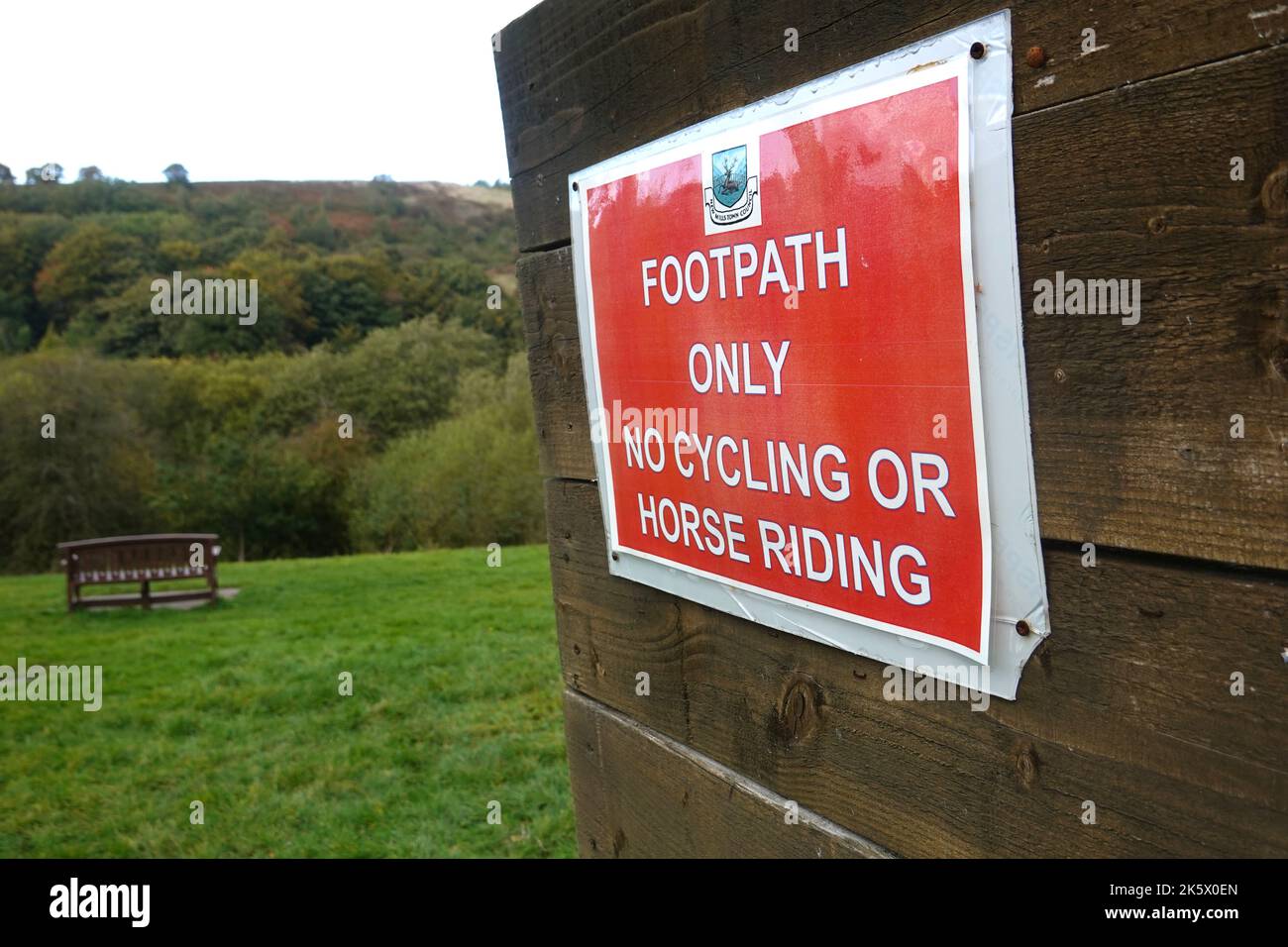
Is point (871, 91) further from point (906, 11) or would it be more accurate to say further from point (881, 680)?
point (881, 680)

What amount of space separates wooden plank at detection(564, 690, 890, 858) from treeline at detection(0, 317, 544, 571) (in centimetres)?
2444

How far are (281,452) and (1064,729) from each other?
35470 mm

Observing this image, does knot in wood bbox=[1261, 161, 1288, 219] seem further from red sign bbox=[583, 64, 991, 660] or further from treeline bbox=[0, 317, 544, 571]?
treeline bbox=[0, 317, 544, 571]

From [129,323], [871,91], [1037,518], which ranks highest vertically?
[129,323]

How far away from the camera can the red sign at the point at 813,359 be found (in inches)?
46.9

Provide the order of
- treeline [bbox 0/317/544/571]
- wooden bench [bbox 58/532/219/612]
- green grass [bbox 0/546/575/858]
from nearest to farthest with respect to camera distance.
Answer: green grass [bbox 0/546/575/858], wooden bench [bbox 58/532/219/612], treeline [bbox 0/317/544/571]

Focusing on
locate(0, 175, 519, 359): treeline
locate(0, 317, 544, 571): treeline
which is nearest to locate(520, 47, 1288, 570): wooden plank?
locate(0, 317, 544, 571): treeline

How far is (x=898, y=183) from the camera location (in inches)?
47.6

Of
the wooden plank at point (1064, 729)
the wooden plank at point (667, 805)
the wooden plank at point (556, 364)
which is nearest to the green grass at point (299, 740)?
the wooden plank at point (667, 805)

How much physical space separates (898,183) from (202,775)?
5.92 metres

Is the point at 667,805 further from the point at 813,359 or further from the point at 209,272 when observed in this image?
the point at 209,272

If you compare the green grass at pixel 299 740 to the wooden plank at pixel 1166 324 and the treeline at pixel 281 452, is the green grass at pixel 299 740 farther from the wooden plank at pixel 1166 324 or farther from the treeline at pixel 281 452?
the treeline at pixel 281 452

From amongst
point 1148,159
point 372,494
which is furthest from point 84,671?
point 372,494

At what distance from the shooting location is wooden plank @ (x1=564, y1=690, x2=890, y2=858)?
1.60m
